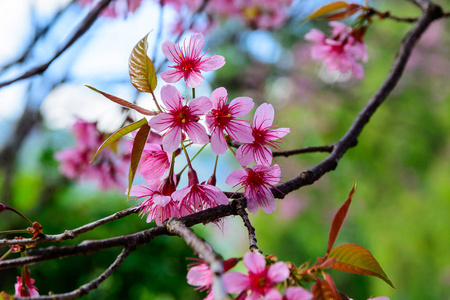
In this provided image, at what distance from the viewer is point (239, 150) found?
1.67ft

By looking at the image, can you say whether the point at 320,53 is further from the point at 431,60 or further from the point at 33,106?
the point at 431,60

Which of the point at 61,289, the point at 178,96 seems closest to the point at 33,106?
the point at 61,289

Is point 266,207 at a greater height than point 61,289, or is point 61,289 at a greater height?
point 61,289

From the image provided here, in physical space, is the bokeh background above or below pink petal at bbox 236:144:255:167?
above

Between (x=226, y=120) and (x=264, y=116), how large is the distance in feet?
0.19

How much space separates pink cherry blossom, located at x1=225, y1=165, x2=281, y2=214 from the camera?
50 centimetres

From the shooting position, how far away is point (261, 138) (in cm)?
53

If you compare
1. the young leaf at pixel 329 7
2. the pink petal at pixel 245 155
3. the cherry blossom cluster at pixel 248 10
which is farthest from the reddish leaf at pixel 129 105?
the cherry blossom cluster at pixel 248 10

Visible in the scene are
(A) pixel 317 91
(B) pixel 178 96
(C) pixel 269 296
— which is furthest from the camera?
(A) pixel 317 91

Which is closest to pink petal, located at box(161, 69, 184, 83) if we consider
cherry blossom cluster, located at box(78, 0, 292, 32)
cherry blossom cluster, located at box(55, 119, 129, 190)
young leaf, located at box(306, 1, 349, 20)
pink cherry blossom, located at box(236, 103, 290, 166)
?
pink cherry blossom, located at box(236, 103, 290, 166)

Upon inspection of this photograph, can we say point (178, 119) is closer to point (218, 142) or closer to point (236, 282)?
point (218, 142)

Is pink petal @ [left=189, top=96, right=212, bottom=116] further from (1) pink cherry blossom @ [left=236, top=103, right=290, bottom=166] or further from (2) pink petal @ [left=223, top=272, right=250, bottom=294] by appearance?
(2) pink petal @ [left=223, top=272, right=250, bottom=294]

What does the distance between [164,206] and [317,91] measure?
11.9 feet

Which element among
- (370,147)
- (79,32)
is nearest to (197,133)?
(79,32)
